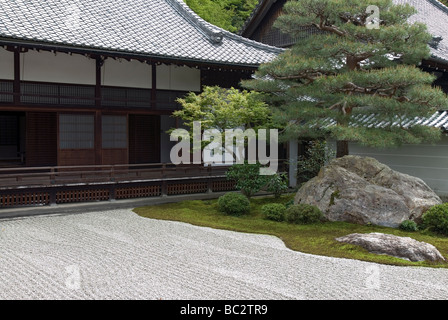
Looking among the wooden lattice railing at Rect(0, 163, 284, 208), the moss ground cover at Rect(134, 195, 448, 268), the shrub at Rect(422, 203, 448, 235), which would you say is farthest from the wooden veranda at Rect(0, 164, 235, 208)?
the shrub at Rect(422, 203, 448, 235)

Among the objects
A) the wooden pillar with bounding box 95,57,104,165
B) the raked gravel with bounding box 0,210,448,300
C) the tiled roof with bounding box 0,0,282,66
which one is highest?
the tiled roof with bounding box 0,0,282,66

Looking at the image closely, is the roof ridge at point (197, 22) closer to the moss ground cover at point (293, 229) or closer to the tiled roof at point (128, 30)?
the tiled roof at point (128, 30)

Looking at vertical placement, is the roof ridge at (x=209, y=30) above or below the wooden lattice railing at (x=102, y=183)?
above

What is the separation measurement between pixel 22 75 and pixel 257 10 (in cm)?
1376

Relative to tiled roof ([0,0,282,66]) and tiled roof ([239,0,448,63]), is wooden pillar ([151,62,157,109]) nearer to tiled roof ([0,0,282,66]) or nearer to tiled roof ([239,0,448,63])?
tiled roof ([0,0,282,66])

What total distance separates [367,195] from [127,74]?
9877 mm

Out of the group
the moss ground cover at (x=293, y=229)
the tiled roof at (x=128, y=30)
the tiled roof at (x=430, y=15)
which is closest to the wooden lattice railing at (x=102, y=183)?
the moss ground cover at (x=293, y=229)

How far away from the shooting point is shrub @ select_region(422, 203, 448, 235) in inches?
475

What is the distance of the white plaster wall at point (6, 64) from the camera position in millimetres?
14891

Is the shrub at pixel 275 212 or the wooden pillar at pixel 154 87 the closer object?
the shrub at pixel 275 212

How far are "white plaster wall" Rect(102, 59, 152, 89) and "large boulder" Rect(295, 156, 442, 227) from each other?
7786mm

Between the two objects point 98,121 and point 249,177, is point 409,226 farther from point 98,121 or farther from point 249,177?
point 98,121

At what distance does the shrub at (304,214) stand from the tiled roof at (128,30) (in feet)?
22.2

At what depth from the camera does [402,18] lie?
13812 millimetres
